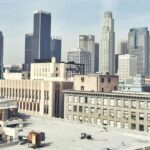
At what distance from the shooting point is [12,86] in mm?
162125

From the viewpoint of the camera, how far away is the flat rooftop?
52000 mm

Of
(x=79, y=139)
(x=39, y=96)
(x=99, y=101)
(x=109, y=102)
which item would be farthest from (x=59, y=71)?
(x=79, y=139)

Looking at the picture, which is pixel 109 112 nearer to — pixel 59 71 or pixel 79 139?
pixel 79 139

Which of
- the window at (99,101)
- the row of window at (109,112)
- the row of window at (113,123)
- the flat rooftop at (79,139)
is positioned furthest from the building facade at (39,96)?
the flat rooftop at (79,139)

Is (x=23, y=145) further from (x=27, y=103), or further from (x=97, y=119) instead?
(x=27, y=103)

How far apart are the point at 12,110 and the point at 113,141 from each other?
21.6m

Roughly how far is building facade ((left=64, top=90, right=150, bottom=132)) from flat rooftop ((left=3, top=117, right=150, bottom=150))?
123ft

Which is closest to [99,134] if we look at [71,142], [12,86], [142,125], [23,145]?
[71,142]

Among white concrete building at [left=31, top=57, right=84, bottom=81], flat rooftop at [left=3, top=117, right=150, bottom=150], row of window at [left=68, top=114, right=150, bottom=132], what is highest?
white concrete building at [left=31, top=57, right=84, bottom=81]

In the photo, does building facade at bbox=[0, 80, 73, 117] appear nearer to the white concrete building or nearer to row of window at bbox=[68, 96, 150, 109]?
row of window at bbox=[68, 96, 150, 109]

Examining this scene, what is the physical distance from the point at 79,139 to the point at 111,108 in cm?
5667

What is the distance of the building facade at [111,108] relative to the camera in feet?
345

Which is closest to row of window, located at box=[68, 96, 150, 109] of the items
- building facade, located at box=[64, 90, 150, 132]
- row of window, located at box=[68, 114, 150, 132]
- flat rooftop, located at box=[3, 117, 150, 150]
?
building facade, located at box=[64, 90, 150, 132]

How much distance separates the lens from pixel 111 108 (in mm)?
112812
